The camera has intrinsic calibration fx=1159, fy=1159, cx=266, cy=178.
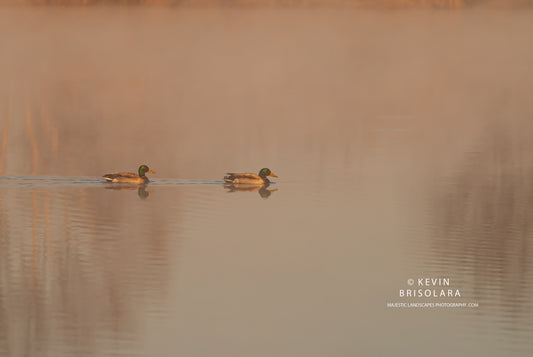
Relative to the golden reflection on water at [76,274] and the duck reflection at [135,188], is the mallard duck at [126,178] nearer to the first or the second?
the duck reflection at [135,188]

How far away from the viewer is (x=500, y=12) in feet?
308

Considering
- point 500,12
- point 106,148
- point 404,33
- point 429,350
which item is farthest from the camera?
point 500,12

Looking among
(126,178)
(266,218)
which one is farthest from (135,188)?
(266,218)

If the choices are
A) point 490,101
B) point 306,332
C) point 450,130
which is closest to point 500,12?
point 490,101

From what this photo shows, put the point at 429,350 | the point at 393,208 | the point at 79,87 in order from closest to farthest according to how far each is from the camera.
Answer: the point at 429,350 → the point at 393,208 → the point at 79,87

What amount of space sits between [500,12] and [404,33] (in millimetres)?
27522

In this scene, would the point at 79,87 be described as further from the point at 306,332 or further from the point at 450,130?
the point at 306,332
